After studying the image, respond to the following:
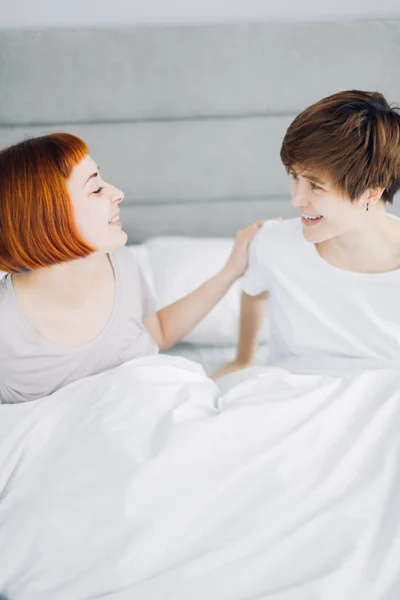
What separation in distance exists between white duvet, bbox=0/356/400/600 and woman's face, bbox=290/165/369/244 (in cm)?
30

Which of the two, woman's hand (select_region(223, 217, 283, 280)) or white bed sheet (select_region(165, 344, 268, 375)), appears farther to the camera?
white bed sheet (select_region(165, 344, 268, 375))

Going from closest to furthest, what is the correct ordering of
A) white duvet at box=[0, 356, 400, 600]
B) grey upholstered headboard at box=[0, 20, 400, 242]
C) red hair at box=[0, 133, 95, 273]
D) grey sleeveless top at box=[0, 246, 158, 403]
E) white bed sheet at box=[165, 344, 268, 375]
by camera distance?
white duvet at box=[0, 356, 400, 600] → red hair at box=[0, 133, 95, 273] → grey sleeveless top at box=[0, 246, 158, 403] → white bed sheet at box=[165, 344, 268, 375] → grey upholstered headboard at box=[0, 20, 400, 242]

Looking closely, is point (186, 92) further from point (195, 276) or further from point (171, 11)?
point (195, 276)

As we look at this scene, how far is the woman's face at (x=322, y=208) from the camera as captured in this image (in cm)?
121

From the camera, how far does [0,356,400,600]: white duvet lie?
917 millimetres

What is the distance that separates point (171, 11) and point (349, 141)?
1.08 meters

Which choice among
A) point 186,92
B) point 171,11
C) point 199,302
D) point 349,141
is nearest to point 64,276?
point 199,302

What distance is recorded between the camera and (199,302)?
1425 millimetres

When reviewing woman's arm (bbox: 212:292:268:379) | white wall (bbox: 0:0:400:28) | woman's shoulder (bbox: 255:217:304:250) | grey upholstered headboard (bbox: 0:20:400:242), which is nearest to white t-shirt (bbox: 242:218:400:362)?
woman's shoulder (bbox: 255:217:304:250)

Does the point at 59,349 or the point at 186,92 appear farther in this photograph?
the point at 186,92

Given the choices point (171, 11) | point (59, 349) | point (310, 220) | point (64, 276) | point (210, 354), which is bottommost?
point (210, 354)

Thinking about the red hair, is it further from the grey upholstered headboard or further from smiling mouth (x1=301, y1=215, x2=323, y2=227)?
the grey upholstered headboard

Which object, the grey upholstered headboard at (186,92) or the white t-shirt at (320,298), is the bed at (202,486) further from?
the grey upholstered headboard at (186,92)

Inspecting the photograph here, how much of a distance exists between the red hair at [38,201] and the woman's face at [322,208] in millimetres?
428
